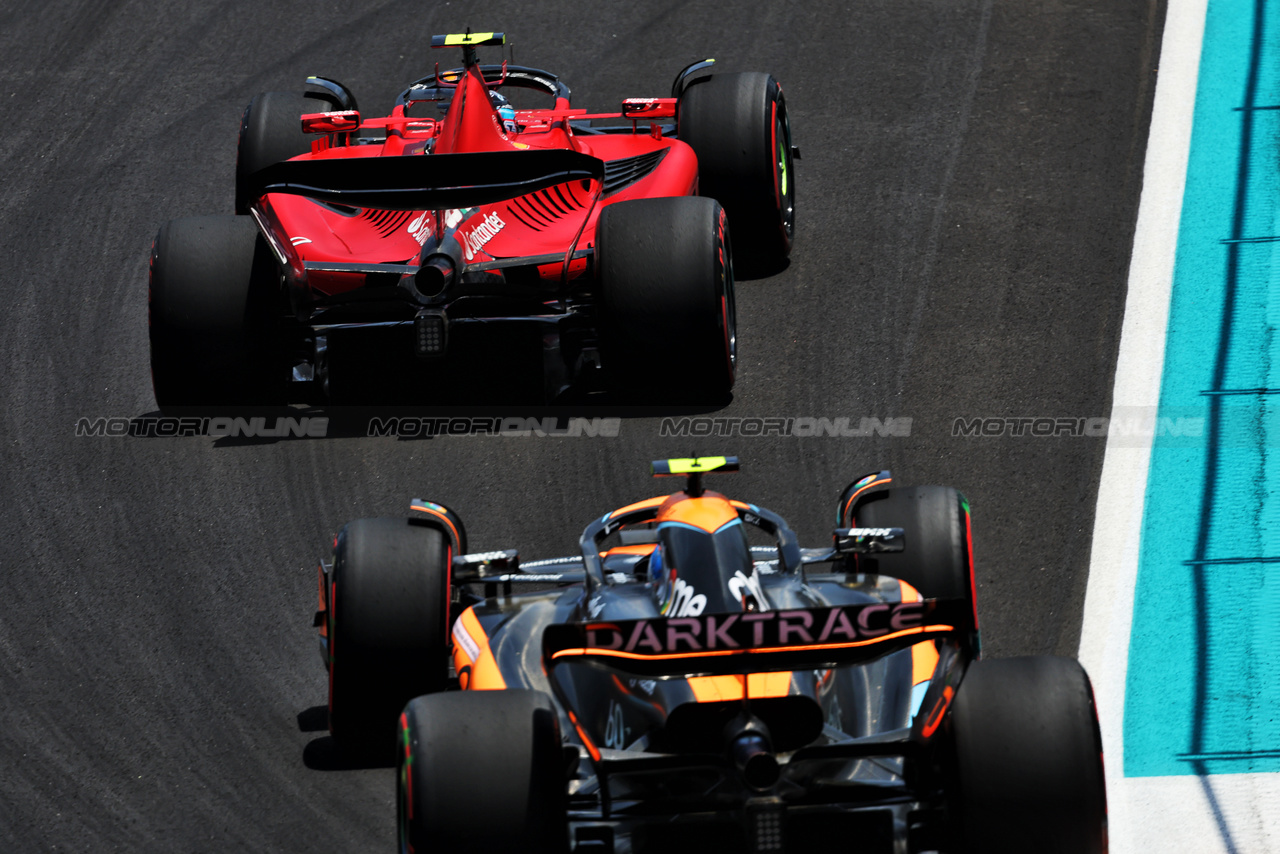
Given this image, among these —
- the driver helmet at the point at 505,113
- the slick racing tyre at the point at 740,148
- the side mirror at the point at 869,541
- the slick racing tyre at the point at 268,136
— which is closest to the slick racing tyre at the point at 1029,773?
the side mirror at the point at 869,541

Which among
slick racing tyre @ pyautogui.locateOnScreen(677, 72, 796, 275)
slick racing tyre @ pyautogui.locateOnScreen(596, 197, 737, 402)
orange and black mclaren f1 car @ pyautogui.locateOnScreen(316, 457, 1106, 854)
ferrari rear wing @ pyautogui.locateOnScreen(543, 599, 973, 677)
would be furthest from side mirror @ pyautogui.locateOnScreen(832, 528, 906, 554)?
slick racing tyre @ pyautogui.locateOnScreen(677, 72, 796, 275)

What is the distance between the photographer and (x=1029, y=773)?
16.5ft

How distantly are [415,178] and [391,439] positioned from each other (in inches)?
57.1

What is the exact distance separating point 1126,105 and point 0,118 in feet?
29.2

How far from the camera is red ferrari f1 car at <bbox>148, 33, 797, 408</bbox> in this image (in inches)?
347

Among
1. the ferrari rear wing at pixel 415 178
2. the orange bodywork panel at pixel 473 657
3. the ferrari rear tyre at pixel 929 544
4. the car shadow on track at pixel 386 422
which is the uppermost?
the ferrari rear wing at pixel 415 178

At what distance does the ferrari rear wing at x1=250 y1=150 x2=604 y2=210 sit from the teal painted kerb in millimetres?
3408

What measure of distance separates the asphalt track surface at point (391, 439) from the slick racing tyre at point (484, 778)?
1.37 m

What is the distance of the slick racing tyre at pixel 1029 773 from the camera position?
5.01 m

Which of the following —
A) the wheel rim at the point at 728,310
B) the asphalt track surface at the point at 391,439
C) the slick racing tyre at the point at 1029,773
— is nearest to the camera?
the slick racing tyre at the point at 1029,773

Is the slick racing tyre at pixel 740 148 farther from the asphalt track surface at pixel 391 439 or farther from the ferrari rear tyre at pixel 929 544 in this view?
the ferrari rear tyre at pixel 929 544

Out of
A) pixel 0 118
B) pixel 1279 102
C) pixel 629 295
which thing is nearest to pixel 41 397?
pixel 629 295

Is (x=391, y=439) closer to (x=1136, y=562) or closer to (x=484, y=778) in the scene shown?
(x=1136, y=562)

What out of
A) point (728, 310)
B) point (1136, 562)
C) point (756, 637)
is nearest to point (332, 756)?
point (756, 637)
